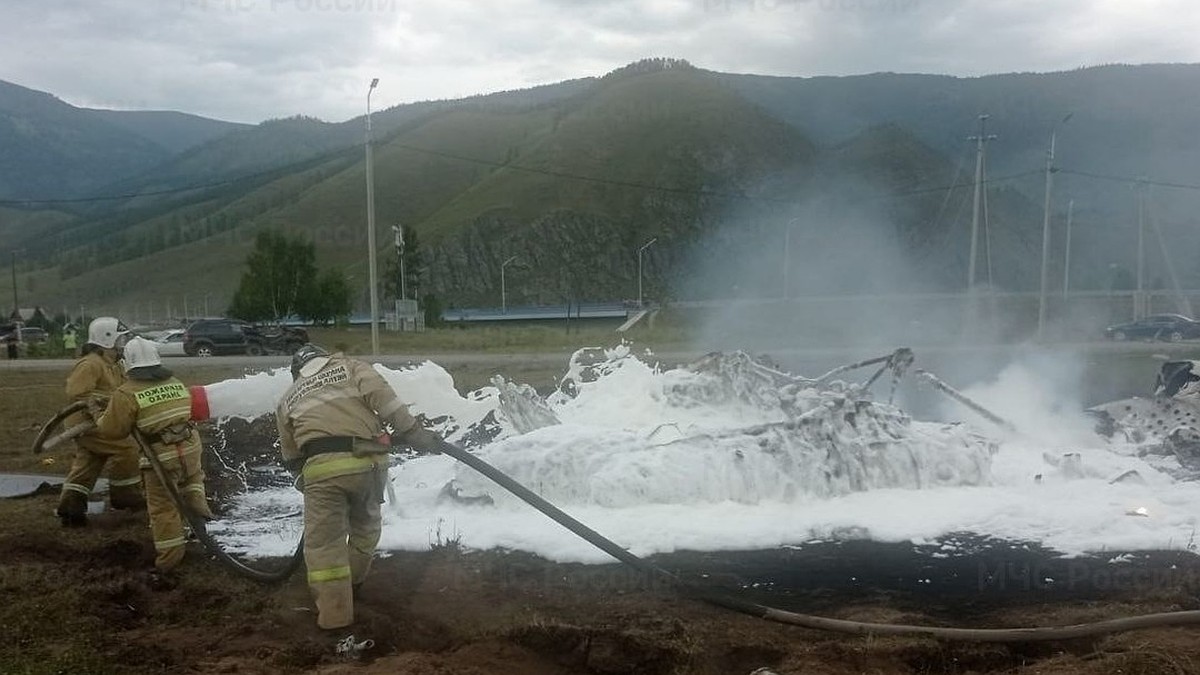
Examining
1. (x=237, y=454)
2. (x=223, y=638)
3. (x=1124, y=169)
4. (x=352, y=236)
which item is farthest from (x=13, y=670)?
(x=1124, y=169)

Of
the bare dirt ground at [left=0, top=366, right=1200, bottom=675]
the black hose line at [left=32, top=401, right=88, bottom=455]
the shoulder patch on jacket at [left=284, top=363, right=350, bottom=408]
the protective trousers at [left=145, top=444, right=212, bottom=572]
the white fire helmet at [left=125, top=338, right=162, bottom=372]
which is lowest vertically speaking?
the bare dirt ground at [left=0, top=366, right=1200, bottom=675]

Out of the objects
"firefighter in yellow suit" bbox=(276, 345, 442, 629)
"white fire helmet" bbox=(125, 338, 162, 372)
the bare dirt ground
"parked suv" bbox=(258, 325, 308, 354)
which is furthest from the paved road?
"firefighter in yellow suit" bbox=(276, 345, 442, 629)

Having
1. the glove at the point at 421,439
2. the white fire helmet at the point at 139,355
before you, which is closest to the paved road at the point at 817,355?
the white fire helmet at the point at 139,355

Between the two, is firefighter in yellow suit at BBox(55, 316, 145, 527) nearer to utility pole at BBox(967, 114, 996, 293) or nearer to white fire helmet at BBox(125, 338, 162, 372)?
white fire helmet at BBox(125, 338, 162, 372)

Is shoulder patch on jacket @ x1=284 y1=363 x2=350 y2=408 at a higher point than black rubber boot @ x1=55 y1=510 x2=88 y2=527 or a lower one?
higher

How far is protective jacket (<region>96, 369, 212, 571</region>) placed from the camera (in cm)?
757

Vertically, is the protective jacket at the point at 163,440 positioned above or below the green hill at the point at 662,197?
below

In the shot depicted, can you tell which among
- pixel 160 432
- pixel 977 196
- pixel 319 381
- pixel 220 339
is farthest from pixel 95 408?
pixel 977 196

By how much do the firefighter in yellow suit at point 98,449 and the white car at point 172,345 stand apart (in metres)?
32.3

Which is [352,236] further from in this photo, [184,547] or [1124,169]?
[184,547]

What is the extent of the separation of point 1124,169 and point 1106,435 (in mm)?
147291

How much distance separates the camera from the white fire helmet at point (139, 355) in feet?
25.8

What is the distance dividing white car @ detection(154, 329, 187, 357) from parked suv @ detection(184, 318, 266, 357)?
124cm

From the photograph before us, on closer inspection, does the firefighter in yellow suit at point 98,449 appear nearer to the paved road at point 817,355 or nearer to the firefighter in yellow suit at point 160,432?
the firefighter in yellow suit at point 160,432
